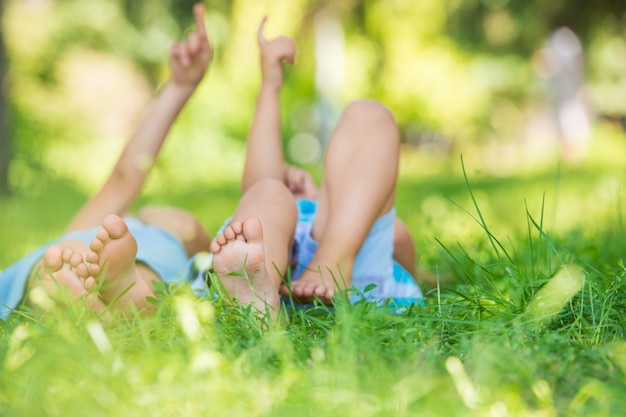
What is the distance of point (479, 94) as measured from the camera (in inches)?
635

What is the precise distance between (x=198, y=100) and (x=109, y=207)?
8.94 m

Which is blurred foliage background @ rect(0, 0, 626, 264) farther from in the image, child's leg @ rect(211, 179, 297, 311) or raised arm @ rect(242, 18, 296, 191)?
child's leg @ rect(211, 179, 297, 311)

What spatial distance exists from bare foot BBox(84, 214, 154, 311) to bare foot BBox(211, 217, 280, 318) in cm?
17

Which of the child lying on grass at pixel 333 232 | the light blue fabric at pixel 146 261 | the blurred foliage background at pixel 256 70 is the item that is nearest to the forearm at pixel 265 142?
the child lying on grass at pixel 333 232

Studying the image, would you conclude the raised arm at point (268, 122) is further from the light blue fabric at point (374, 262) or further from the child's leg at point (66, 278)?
the child's leg at point (66, 278)

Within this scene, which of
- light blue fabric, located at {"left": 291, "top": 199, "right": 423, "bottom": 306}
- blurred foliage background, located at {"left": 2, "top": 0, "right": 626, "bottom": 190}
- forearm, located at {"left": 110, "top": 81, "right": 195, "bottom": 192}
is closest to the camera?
light blue fabric, located at {"left": 291, "top": 199, "right": 423, "bottom": 306}

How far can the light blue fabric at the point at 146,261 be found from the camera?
76.2 inches

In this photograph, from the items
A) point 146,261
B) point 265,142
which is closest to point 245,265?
point 146,261

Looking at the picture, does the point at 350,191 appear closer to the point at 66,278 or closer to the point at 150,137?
the point at 66,278

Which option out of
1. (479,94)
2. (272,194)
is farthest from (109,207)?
(479,94)

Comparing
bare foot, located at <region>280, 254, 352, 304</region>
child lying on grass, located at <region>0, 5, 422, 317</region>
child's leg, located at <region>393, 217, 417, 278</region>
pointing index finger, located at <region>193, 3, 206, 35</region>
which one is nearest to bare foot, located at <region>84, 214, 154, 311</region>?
child lying on grass, located at <region>0, 5, 422, 317</region>

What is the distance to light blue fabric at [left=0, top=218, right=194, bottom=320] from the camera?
6.35 feet

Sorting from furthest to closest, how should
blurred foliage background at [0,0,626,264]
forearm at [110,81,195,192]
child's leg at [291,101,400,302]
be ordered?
blurred foliage background at [0,0,626,264] < forearm at [110,81,195,192] < child's leg at [291,101,400,302]

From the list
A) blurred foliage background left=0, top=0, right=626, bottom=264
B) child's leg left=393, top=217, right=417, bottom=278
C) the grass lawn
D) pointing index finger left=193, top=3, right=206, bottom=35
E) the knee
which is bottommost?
blurred foliage background left=0, top=0, right=626, bottom=264
